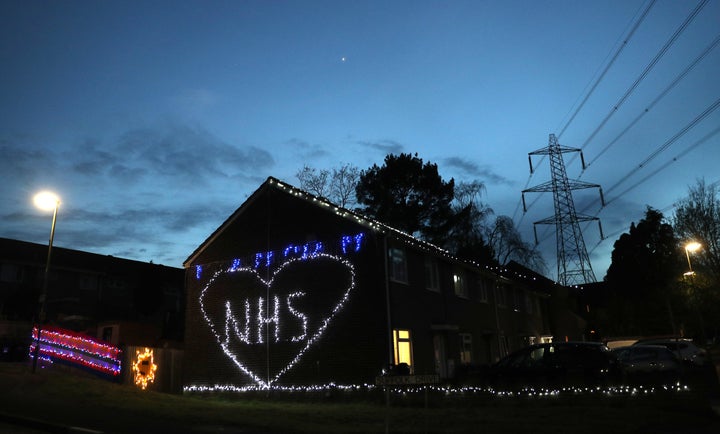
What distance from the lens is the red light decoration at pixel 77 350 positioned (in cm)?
1934

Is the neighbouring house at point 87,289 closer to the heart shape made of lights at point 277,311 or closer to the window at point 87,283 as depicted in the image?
the window at point 87,283

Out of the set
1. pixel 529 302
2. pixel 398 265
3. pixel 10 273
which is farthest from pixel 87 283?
pixel 398 265

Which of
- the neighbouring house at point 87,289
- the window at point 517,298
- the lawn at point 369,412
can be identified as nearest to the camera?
the lawn at point 369,412

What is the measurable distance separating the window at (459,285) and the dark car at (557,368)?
7.53m

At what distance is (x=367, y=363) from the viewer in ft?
59.4

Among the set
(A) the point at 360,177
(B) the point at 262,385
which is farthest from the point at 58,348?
(A) the point at 360,177

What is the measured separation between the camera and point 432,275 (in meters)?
22.4

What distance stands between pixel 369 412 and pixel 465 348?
10454 mm

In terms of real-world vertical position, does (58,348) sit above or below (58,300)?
below

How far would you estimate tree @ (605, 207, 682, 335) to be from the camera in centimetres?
4694

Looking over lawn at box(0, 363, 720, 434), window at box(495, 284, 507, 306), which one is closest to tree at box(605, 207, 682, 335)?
window at box(495, 284, 507, 306)

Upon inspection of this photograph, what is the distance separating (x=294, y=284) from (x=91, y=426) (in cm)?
998

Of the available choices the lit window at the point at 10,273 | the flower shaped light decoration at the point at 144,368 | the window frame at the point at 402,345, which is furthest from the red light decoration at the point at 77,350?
the lit window at the point at 10,273

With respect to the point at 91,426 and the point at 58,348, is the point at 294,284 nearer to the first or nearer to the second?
the point at 58,348
